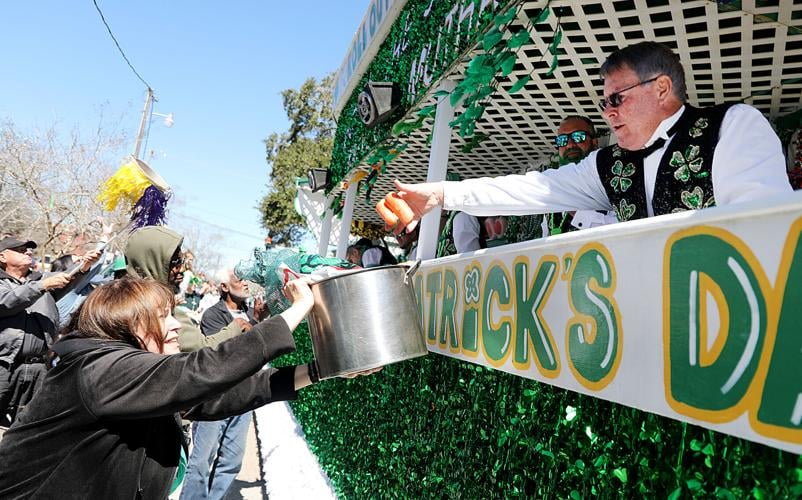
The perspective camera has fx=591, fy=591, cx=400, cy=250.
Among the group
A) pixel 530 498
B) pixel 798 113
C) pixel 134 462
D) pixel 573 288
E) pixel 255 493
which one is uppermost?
pixel 798 113

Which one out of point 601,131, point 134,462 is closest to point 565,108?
point 601,131

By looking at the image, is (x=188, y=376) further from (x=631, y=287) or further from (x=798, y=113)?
(x=798, y=113)

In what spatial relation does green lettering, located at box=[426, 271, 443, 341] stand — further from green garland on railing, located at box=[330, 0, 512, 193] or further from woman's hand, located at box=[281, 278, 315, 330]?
green garland on railing, located at box=[330, 0, 512, 193]

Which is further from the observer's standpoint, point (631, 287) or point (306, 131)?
point (306, 131)

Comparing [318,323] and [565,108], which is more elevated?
[565,108]

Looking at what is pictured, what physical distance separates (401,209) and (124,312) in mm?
998

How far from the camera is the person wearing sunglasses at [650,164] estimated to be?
1.50 metres

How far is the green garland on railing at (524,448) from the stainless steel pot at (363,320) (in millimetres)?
387

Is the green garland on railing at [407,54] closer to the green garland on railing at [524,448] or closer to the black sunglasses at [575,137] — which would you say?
the black sunglasses at [575,137]

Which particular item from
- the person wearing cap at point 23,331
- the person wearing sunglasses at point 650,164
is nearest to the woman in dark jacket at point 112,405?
the person wearing sunglasses at point 650,164

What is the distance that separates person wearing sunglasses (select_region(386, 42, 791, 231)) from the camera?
150cm

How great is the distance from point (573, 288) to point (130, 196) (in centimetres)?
417

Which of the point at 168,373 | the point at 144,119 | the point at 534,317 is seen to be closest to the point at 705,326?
the point at 534,317

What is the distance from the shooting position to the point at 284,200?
19344 mm
